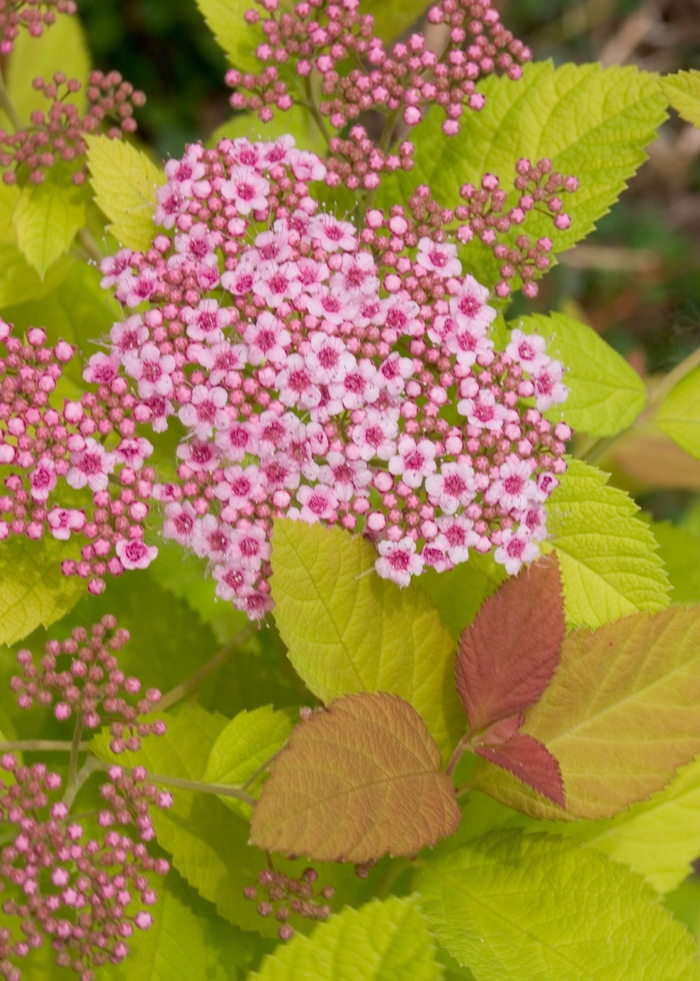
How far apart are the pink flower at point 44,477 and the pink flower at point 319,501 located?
1.25ft

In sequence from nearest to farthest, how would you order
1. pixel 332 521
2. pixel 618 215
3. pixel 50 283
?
pixel 332 521, pixel 50 283, pixel 618 215

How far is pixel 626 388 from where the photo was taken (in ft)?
6.06

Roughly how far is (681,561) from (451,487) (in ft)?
2.61

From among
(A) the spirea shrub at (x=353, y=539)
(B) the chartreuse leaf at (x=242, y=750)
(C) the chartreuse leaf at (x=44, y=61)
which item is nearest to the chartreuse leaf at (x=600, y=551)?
(A) the spirea shrub at (x=353, y=539)

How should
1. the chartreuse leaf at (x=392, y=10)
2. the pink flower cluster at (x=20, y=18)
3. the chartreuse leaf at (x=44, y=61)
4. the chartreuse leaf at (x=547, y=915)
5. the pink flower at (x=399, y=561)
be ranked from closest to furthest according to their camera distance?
the chartreuse leaf at (x=547, y=915)
the pink flower at (x=399, y=561)
the pink flower cluster at (x=20, y=18)
the chartreuse leaf at (x=392, y=10)
the chartreuse leaf at (x=44, y=61)

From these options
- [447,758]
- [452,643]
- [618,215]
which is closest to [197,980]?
[447,758]

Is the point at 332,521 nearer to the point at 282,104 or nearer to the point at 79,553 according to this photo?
the point at 79,553

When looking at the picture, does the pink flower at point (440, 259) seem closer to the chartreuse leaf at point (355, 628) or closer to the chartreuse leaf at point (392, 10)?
the chartreuse leaf at point (355, 628)

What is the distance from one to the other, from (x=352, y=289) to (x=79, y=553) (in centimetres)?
63

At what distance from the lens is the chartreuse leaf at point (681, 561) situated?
6.76 feet

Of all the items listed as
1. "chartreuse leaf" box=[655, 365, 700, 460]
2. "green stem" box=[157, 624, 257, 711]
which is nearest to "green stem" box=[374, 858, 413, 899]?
"green stem" box=[157, 624, 257, 711]

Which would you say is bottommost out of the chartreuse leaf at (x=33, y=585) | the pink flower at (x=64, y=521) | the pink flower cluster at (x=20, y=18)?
the chartreuse leaf at (x=33, y=585)

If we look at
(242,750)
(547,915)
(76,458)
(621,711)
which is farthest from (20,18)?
(547,915)

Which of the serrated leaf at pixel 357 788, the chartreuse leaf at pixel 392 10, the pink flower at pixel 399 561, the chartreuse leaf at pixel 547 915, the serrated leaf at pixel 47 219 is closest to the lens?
the serrated leaf at pixel 357 788
